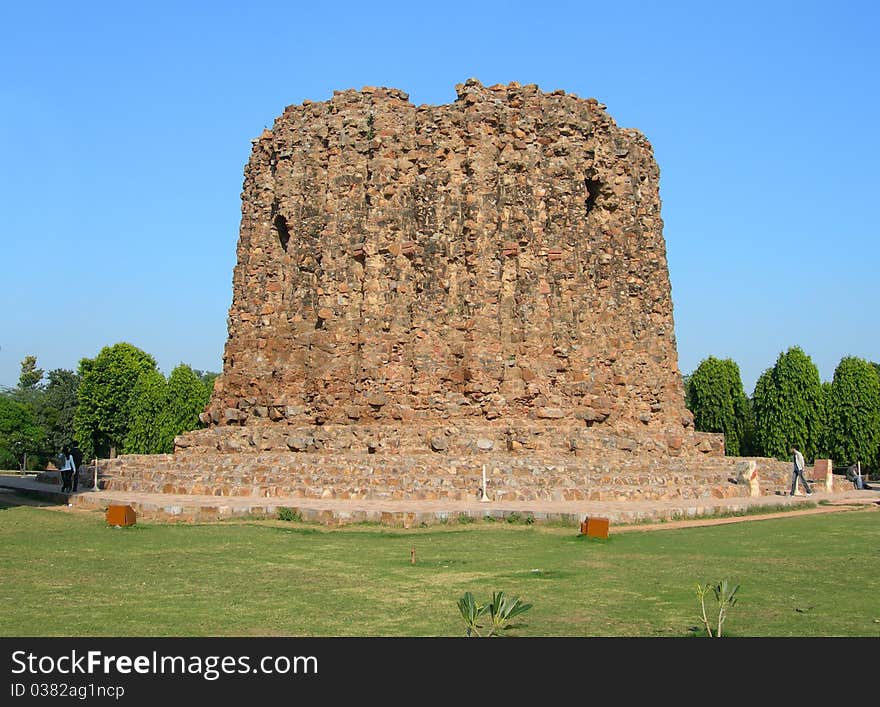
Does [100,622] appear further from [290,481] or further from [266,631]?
[290,481]

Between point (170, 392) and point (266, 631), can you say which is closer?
point (266, 631)

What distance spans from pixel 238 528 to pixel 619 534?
6.29 m

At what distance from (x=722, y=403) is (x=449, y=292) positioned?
20.1m

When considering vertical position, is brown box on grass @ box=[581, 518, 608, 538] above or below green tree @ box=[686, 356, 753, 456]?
below

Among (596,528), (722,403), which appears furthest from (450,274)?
(722,403)

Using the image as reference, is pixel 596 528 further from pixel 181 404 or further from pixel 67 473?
pixel 181 404

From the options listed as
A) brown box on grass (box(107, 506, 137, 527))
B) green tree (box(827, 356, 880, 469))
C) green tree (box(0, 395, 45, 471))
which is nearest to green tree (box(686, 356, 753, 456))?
green tree (box(827, 356, 880, 469))

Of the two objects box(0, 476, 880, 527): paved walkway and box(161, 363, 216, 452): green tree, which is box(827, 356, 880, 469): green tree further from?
box(161, 363, 216, 452): green tree

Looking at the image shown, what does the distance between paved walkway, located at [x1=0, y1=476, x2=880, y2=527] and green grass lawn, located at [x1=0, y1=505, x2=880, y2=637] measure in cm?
56

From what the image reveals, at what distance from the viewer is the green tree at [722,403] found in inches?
1622

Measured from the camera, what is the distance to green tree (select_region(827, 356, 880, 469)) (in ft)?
129

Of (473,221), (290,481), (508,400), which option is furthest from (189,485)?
(473,221)

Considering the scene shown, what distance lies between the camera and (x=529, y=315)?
966 inches

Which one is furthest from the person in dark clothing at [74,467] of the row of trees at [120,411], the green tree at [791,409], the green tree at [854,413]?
the green tree at [854,413]
